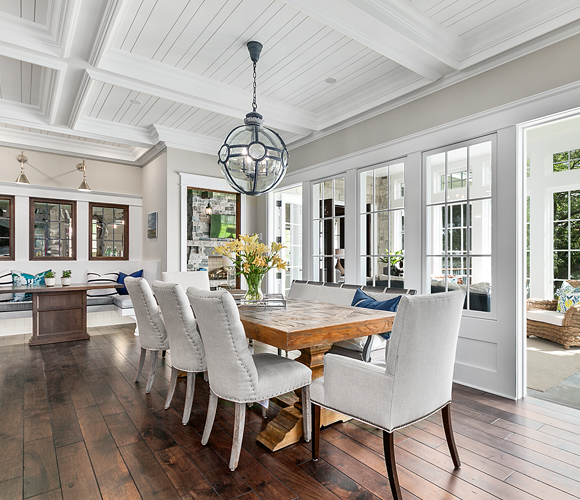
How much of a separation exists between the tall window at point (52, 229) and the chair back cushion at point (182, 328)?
4.77 metres

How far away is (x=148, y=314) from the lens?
2879 millimetres

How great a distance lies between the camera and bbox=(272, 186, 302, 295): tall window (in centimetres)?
595

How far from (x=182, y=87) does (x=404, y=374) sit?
3386 millimetres

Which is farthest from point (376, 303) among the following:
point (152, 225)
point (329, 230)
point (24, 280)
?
point (24, 280)

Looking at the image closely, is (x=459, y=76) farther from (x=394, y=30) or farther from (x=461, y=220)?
(x=461, y=220)

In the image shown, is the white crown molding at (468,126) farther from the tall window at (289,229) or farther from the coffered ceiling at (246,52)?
the tall window at (289,229)

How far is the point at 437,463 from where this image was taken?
1953 millimetres

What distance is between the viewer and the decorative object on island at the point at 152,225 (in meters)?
5.96

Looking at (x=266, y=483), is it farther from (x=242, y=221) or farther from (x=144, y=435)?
(x=242, y=221)

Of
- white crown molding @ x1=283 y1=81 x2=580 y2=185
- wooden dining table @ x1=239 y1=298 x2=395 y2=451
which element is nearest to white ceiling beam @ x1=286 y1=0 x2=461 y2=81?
white crown molding @ x1=283 y1=81 x2=580 y2=185

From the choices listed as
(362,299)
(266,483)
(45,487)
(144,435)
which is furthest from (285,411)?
(45,487)

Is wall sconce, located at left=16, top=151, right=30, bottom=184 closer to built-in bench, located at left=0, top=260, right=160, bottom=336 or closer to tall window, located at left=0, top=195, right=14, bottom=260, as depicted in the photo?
tall window, located at left=0, top=195, right=14, bottom=260

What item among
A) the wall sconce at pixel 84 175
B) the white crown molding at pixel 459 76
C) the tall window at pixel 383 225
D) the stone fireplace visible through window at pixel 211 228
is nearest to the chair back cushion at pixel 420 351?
the tall window at pixel 383 225

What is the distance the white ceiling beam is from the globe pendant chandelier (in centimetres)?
88
